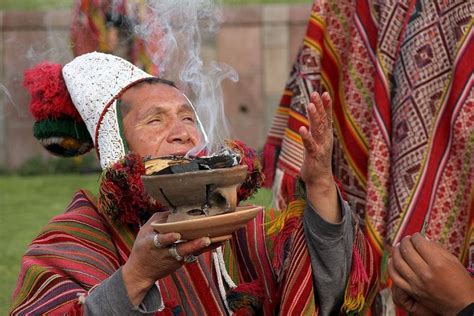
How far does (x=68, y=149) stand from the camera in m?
3.74

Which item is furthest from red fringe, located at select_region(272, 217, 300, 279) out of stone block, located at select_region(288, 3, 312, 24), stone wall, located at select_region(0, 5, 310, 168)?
stone block, located at select_region(288, 3, 312, 24)

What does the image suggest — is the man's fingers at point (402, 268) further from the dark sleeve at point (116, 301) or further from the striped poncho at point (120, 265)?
the dark sleeve at point (116, 301)

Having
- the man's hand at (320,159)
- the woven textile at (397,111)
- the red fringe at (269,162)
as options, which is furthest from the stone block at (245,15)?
the man's hand at (320,159)

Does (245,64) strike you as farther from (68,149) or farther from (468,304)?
(468,304)

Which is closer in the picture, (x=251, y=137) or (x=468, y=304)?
(x=468, y=304)

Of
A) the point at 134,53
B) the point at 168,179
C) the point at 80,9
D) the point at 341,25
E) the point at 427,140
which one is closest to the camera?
the point at 168,179

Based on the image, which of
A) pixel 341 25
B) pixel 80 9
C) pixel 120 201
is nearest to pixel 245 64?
pixel 80 9

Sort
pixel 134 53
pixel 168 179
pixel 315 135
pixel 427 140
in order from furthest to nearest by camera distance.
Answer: pixel 134 53
pixel 427 140
pixel 315 135
pixel 168 179

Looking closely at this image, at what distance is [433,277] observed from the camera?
9.80ft

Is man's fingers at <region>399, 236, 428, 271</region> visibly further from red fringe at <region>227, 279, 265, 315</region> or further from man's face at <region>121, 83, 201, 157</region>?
man's face at <region>121, 83, 201, 157</region>

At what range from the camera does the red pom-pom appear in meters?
3.64

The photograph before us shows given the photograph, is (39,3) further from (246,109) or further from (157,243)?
(157,243)

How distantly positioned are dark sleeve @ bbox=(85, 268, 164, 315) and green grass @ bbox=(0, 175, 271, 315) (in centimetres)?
275

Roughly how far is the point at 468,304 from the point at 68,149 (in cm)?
145
